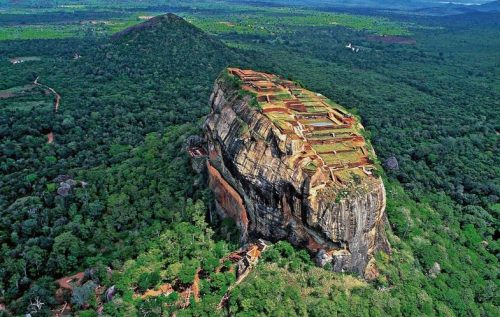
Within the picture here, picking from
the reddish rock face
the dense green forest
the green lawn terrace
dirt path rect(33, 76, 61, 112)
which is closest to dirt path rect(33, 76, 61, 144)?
dirt path rect(33, 76, 61, 112)

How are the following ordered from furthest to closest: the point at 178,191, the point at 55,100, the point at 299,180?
the point at 55,100 → the point at 178,191 → the point at 299,180

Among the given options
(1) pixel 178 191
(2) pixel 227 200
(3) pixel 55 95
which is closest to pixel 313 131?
(2) pixel 227 200

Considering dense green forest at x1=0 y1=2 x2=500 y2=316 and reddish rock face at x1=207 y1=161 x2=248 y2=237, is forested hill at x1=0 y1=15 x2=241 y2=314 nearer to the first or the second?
dense green forest at x1=0 y1=2 x2=500 y2=316

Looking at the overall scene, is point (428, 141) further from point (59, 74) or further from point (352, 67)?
point (59, 74)

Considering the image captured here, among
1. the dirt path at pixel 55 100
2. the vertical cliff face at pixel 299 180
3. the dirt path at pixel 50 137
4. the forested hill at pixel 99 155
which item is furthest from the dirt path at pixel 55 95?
the vertical cliff face at pixel 299 180

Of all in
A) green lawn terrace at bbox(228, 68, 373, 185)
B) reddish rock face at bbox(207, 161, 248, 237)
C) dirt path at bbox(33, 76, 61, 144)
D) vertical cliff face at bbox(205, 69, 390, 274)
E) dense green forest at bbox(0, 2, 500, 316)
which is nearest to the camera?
vertical cliff face at bbox(205, 69, 390, 274)

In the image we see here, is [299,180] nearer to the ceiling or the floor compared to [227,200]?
nearer to the ceiling

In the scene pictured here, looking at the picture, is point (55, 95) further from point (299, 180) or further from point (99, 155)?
point (299, 180)
